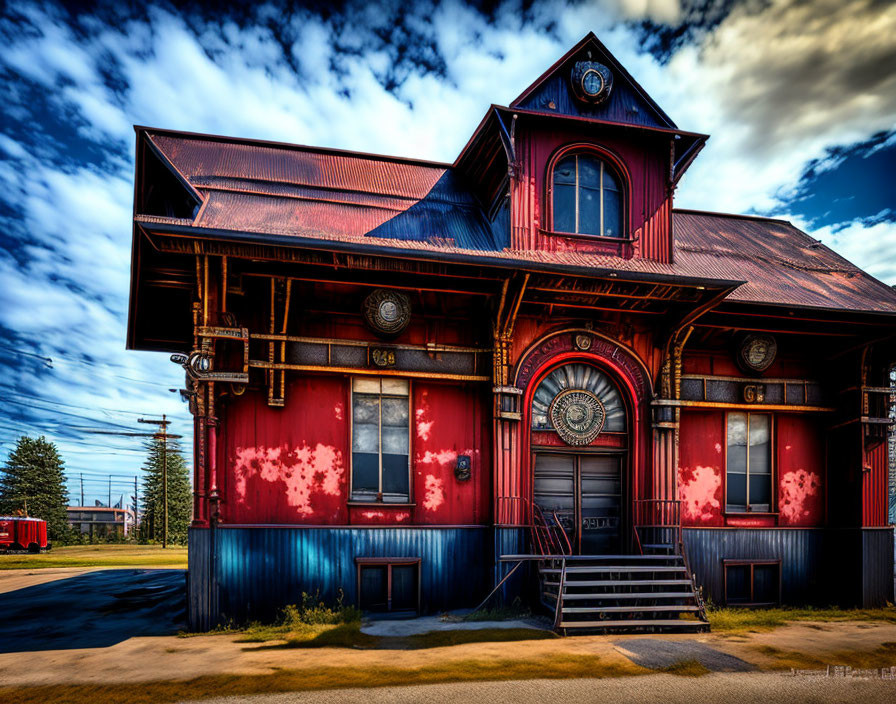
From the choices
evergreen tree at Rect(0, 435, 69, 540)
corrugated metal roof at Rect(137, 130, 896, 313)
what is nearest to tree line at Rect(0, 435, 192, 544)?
evergreen tree at Rect(0, 435, 69, 540)

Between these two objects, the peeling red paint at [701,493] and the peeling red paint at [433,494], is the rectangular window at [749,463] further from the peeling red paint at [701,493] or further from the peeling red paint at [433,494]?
the peeling red paint at [433,494]

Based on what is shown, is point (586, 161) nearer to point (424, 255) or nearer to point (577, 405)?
point (424, 255)

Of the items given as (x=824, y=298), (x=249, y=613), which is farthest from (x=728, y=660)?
(x=824, y=298)

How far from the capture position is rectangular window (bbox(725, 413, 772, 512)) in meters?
12.8

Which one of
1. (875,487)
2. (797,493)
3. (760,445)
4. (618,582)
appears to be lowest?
(618,582)

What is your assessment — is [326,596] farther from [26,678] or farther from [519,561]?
[26,678]

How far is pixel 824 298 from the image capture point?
1259cm

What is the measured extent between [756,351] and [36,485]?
2303 inches

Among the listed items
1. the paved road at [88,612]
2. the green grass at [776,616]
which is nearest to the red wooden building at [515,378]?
the green grass at [776,616]

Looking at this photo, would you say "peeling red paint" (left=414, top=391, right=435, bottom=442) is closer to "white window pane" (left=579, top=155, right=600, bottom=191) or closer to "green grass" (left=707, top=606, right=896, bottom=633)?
"white window pane" (left=579, top=155, right=600, bottom=191)

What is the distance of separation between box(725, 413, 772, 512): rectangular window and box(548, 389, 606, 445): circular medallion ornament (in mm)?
3376

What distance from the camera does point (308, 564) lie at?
1042cm

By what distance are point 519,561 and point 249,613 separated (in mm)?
4944

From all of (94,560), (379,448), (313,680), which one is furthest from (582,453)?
(94,560)
